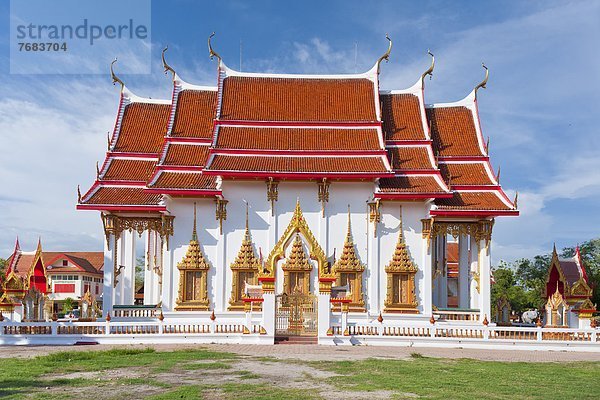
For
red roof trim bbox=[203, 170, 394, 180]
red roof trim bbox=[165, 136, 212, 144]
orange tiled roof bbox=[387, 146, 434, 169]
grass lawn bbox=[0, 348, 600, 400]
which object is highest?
red roof trim bbox=[165, 136, 212, 144]

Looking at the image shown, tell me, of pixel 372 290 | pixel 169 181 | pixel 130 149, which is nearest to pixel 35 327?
pixel 169 181

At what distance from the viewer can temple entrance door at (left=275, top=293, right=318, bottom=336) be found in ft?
62.7

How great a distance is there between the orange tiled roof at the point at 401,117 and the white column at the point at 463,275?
4.20 meters

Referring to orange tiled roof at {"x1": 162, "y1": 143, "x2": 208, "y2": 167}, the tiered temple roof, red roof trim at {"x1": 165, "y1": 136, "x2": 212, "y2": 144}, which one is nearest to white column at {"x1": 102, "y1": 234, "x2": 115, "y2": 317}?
the tiered temple roof

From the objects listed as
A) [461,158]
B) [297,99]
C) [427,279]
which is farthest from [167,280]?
[461,158]

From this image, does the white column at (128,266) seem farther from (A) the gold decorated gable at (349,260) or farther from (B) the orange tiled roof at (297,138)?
(A) the gold decorated gable at (349,260)

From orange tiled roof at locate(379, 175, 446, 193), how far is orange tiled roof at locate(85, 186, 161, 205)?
769cm

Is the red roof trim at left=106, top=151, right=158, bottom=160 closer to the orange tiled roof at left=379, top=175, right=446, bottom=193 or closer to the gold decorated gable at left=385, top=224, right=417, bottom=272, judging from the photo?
the orange tiled roof at left=379, top=175, right=446, bottom=193

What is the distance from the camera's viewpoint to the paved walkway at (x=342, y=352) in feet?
49.6

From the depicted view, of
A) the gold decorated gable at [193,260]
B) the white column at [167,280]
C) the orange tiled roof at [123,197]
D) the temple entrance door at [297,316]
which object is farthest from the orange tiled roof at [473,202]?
the orange tiled roof at [123,197]

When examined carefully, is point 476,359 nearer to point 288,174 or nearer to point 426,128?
point 288,174

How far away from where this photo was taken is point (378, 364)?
43.5ft

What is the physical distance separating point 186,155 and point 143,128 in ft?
8.86

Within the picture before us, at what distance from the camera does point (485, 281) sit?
21609 mm
